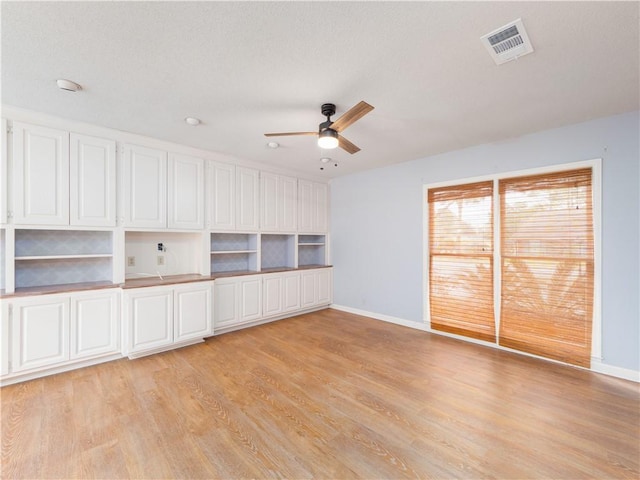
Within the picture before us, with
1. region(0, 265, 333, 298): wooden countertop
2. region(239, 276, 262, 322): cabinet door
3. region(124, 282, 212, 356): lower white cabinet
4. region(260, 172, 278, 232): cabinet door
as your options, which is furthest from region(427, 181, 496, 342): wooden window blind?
region(124, 282, 212, 356): lower white cabinet

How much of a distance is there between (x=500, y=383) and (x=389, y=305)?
210 centimetres

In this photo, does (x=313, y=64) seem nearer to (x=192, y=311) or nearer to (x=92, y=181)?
(x=92, y=181)

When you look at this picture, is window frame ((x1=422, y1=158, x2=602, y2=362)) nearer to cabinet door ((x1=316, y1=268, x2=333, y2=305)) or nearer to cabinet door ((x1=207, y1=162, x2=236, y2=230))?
cabinet door ((x1=316, y1=268, x2=333, y2=305))

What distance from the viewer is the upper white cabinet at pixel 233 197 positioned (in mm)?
4019

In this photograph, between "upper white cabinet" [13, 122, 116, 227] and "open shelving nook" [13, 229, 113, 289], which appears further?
"open shelving nook" [13, 229, 113, 289]

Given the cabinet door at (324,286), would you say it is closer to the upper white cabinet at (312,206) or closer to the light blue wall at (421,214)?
the light blue wall at (421,214)

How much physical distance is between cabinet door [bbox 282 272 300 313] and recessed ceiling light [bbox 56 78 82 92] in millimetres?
3404

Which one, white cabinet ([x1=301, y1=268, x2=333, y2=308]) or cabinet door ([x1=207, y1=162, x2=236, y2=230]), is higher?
cabinet door ([x1=207, y1=162, x2=236, y2=230])

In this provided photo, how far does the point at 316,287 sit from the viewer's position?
5.29 metres

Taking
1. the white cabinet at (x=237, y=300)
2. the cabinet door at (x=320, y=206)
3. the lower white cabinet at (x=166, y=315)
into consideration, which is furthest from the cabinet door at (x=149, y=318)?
the cabinet door at (x=320, y=206)

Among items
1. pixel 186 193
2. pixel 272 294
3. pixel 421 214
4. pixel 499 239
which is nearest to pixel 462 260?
pixel 499 239

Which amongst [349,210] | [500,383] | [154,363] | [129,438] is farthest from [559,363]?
[154,363]

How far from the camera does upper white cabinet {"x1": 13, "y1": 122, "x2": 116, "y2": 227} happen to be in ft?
8.86

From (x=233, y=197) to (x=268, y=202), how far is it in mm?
629
